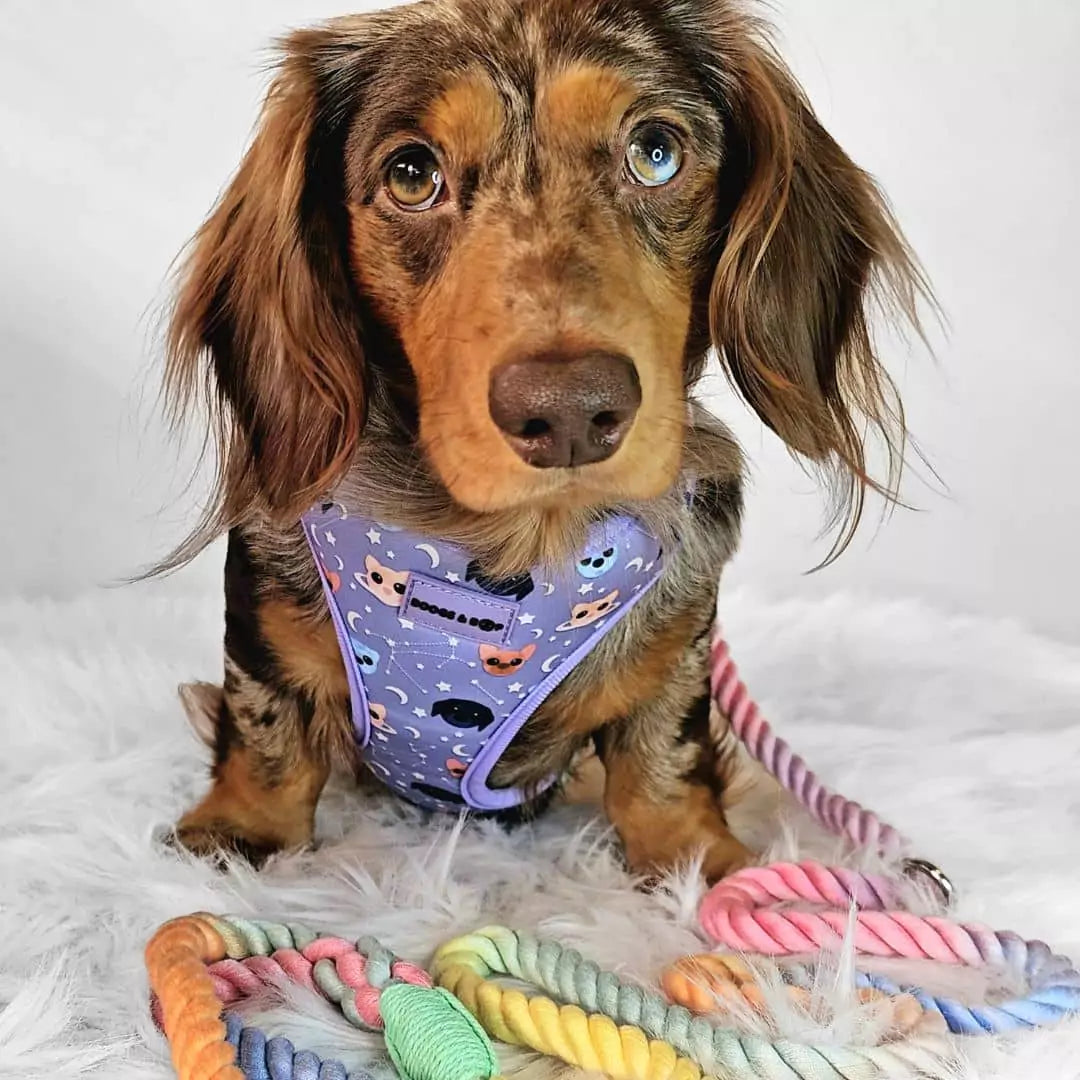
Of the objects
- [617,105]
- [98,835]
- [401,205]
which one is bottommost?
[98,835]

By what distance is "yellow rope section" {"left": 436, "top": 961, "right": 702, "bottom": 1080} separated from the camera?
4.00 feet

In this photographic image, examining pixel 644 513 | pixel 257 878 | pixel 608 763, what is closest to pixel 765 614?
pixel 608 763

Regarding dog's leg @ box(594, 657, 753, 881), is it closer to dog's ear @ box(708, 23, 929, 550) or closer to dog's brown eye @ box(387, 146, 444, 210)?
dog's ear @ box(708, 23, 929, 550)

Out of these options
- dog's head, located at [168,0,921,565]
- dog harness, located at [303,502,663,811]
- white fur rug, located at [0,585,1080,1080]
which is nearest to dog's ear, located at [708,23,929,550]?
dog's head, located at [168,0,921,565]

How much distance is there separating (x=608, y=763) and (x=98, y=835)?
53 centimetres

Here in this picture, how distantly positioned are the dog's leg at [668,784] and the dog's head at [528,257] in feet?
0.96

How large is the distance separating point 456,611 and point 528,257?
358 mm

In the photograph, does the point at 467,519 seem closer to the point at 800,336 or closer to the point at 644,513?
the point at 644,513

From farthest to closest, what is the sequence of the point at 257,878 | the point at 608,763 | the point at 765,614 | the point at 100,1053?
the point at 765,614 → the point at 608,763 → the point at 257,878 → the point at 100,1053

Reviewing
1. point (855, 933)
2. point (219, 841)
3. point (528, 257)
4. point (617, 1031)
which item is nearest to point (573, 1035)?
point (617, 1031)

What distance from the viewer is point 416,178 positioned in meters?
1.29

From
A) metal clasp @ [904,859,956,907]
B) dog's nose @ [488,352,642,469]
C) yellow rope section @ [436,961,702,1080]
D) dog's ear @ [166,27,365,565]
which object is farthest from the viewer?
metal clasp @ [904,859,956,907]

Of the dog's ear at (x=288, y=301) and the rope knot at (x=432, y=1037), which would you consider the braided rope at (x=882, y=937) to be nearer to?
the rope knot at (x=432, y=1037)

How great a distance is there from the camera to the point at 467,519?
1.41m
